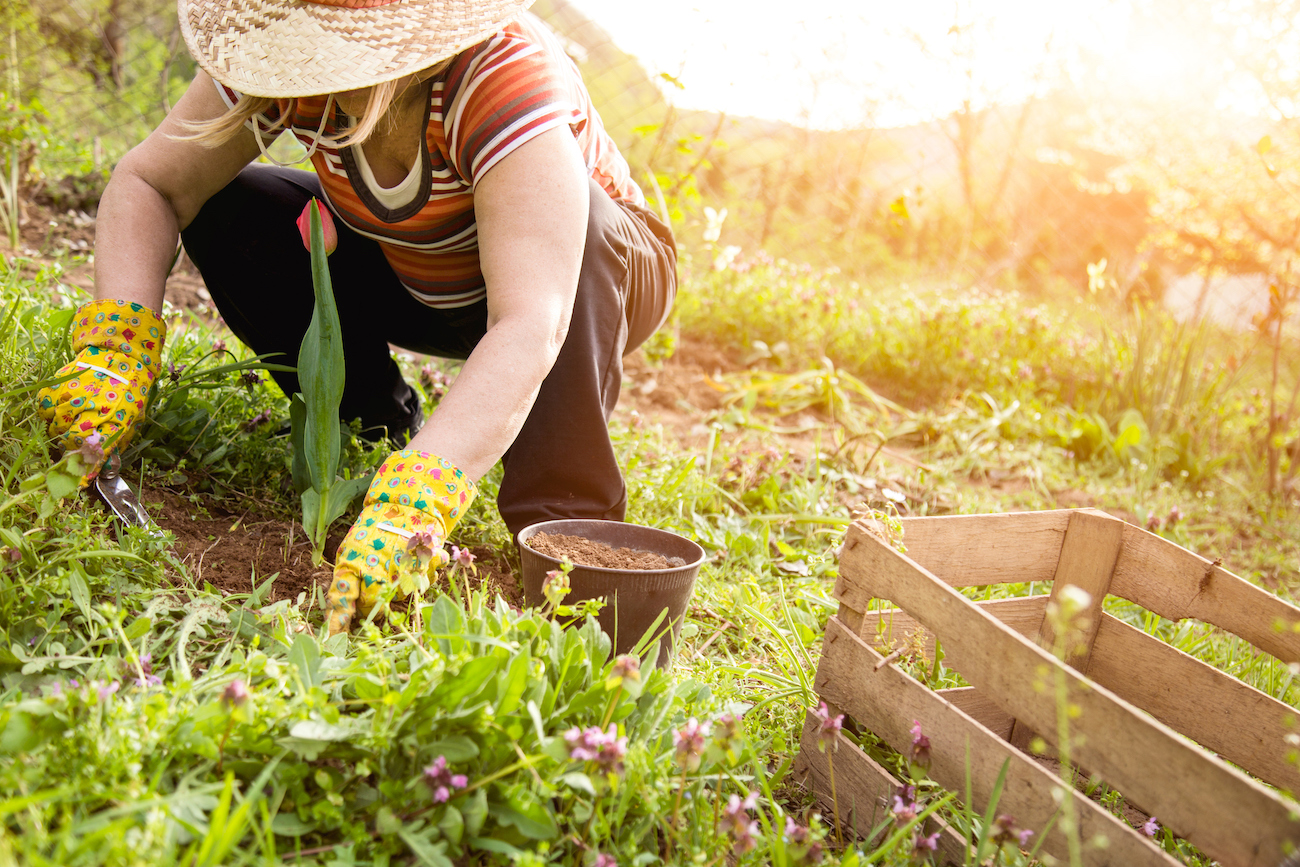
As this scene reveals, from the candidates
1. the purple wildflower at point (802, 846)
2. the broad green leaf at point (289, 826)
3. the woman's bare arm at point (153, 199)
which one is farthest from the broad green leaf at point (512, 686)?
the woman's bare arm at point (153, 199)

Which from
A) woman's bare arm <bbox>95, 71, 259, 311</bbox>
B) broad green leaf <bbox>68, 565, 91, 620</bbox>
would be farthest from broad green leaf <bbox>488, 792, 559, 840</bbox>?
woman's bare arm <bbox>95, 71, 259, 311</bbox>

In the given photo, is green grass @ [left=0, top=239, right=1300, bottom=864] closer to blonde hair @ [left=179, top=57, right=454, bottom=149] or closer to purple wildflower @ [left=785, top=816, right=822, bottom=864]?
purple wildflower @ [left=785, top=816, right=822, bottom=864]

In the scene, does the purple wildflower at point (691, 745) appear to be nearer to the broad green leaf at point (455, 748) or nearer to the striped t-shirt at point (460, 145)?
the broad green leaf at point (455, 748)

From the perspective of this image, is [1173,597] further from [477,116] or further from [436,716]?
[477,116]

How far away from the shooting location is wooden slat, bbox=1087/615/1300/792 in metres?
1.17

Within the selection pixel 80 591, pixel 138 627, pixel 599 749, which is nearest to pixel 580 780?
pixel 599 749

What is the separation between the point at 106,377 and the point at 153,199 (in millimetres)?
389

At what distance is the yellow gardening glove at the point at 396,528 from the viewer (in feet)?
3.70

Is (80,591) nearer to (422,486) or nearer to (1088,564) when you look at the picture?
(422,486)

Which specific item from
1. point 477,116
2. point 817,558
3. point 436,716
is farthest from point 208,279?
point 817,558

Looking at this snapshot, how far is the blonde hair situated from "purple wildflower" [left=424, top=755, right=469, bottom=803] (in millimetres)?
914

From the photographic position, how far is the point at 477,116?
1.34 m

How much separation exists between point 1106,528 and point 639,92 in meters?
4.12

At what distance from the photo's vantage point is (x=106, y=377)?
4.58ft
